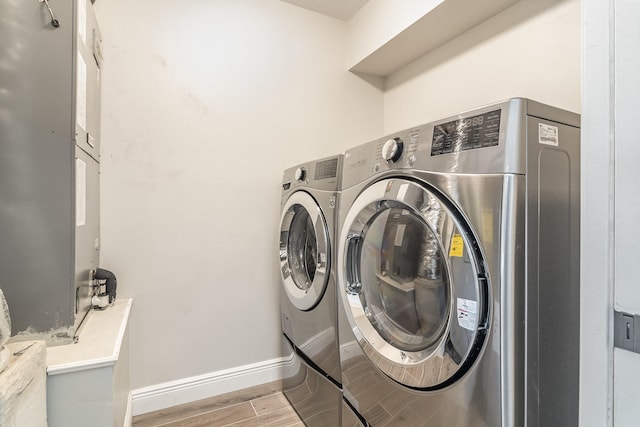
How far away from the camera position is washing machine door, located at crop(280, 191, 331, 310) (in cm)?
150

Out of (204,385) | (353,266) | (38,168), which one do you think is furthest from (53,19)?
(204,385)

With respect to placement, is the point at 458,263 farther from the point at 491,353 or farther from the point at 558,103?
the point at 558,103

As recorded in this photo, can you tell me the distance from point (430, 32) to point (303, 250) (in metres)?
1.44

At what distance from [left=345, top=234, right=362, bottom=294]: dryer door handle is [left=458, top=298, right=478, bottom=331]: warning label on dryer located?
489 millimetres

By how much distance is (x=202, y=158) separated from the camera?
196 centimetres

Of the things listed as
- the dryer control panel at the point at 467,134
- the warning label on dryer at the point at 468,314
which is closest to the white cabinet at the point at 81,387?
the warning label on dryer at the point at 468,314

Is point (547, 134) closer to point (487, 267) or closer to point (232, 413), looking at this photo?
point (487, 267)

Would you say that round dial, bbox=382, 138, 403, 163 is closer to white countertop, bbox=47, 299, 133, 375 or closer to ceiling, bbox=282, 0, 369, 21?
white countertop, bbox=47, 299, 133, 375

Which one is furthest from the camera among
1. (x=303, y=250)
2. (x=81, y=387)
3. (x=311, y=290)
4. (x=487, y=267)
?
(x=303, y=250)

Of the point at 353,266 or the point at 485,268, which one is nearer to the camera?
the point at 485,268

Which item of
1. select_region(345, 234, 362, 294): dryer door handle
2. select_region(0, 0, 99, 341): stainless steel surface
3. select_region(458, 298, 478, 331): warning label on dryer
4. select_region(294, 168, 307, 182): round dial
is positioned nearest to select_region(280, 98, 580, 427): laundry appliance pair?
select_region(458, 298, 478, 331): warning label on dryer

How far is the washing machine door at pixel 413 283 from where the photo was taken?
807 millimetres

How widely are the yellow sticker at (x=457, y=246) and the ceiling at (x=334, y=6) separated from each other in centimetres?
198

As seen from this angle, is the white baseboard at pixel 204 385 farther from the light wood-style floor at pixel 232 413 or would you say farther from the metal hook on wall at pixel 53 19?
the metal hook on wall at pixel 53 19
